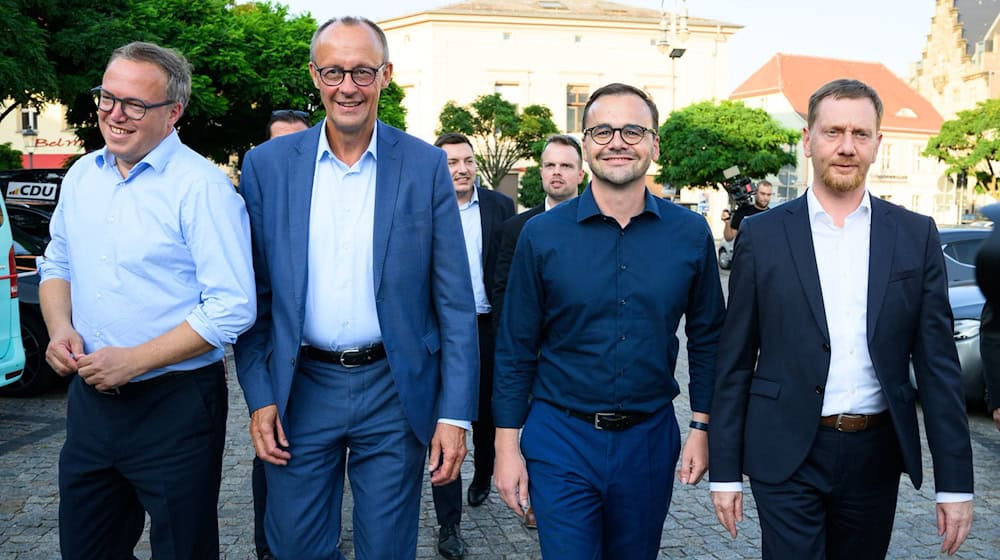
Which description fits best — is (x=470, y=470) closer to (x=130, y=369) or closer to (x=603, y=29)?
(x=130, y=369)

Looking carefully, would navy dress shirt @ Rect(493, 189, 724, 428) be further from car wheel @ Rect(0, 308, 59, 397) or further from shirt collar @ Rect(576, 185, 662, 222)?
car wheel @ Rect(0, 308, 59, 397)

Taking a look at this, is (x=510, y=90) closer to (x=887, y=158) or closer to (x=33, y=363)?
(x=887, y=158)

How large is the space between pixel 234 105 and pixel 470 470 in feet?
68.1

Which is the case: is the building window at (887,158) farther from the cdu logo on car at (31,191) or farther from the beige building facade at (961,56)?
the cdu logo on car at (31,191)

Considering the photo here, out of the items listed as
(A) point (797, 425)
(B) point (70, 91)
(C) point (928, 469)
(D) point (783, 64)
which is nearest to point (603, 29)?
(D) point (783, 64)

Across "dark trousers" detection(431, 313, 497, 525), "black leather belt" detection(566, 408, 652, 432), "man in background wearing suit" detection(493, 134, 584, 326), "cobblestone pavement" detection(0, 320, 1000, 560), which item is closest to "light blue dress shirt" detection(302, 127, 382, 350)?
"black leather belt" detection(566, 408, 652, 432)

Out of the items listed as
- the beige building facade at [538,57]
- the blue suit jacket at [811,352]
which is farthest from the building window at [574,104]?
the blue suit jacket at [811,352]

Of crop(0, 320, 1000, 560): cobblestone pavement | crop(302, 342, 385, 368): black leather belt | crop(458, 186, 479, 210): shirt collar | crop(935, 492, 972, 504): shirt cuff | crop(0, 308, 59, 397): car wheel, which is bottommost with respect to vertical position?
crop(0, 320, 1000, 560): cobblestone pavement

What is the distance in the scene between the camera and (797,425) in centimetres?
291

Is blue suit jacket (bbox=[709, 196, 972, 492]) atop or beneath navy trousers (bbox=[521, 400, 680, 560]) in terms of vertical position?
atop

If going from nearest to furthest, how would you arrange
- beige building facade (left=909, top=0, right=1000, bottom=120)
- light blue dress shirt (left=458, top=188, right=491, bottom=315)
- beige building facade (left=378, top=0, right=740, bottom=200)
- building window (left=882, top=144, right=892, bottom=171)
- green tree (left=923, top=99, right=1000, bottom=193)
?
light blue dress shirt (left=458, top=188, right=491, bottom=315), green tree (left=923, top=99, right=1000, bottom=193), beige building facade (left=378, top=0, right=740, bottom=200), building window (left=882, top=144, right=892, bottom=171), beige building facade (left=909, top=0, right=1000, bottom=120)

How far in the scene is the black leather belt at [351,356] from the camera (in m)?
3.03

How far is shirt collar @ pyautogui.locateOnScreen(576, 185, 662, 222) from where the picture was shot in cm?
318

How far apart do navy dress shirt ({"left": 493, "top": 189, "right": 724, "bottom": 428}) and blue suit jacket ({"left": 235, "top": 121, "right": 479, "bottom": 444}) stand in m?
0.20
